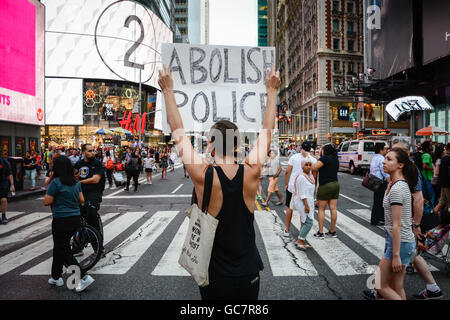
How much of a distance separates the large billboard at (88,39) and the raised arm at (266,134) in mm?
45957

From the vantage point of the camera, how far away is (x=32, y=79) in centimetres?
1908

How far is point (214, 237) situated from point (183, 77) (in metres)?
2.08

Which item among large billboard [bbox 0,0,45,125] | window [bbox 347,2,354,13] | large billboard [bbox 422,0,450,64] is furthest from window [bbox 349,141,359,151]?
window [bbox 347,2,354,13]

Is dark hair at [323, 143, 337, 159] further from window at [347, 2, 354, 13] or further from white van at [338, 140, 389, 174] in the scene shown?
window at [347, 2, 354, 13]

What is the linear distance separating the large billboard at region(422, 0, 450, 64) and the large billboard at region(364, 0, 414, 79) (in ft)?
6.22

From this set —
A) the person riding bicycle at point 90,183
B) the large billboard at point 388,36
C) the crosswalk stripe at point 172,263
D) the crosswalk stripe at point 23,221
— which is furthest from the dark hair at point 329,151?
the large billboard at point 388,36

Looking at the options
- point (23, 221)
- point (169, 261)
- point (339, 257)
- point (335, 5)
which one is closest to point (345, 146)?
point (339, 257)

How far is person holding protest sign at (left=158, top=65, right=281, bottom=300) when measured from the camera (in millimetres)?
1855

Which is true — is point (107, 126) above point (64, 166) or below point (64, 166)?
above

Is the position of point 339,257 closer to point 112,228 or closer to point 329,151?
point 329,151

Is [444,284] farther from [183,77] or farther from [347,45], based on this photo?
[347,45]

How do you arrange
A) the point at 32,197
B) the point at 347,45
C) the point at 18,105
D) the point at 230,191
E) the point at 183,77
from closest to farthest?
the point at 230,191 < the point at 183,77 < the point at 32,197 < the point at 18,105 < the point at 347,45

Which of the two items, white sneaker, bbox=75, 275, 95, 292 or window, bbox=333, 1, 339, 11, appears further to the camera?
window, bbox=333, 1, 339, 11

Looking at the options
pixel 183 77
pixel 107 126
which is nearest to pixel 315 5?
pixel 107 126
